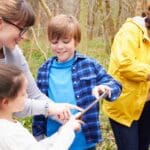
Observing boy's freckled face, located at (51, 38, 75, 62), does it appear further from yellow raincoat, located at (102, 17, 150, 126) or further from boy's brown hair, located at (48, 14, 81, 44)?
yellow raincoat, located at (102, 17, 150, 126)

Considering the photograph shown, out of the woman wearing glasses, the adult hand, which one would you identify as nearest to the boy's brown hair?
the woman wearing glasses

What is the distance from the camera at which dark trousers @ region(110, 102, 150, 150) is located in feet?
12.8

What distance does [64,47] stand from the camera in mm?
3160

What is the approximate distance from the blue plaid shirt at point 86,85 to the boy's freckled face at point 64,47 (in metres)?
0.08

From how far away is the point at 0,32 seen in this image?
2551 millimetres

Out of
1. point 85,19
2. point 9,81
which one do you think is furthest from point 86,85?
point 85,19

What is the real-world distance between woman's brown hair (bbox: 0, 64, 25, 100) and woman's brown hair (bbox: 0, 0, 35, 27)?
386 mm

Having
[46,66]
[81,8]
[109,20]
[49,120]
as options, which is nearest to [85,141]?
[49,120]

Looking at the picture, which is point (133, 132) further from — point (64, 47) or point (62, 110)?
point (62, 110)

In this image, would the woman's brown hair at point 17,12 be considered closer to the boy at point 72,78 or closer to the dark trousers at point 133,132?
the boy at point 72,78

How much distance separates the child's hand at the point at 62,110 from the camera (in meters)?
2.82

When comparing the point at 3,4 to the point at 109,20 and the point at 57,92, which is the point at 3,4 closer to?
the point at 57,92

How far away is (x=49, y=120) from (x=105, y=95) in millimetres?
520

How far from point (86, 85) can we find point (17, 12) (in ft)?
2.82
